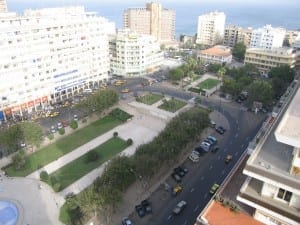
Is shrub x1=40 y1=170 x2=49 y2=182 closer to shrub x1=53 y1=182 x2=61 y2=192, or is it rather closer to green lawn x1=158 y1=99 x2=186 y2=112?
shrub x1=53 y1=182 x2=61 y2=192

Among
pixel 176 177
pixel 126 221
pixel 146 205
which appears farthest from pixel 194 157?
pixel 126 221

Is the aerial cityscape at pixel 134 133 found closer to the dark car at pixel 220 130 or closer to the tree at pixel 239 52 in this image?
the dark car at pixel 220 130

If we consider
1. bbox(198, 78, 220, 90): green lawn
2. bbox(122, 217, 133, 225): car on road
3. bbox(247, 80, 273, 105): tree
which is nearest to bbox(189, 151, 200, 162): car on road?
bbox(122, 217, 133, 225): car on road

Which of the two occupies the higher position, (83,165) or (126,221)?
(83,165)

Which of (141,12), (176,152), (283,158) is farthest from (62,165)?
(141,12)

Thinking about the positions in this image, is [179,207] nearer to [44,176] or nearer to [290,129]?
[44,176]

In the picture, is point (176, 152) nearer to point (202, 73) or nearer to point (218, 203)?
point (218, 203)
